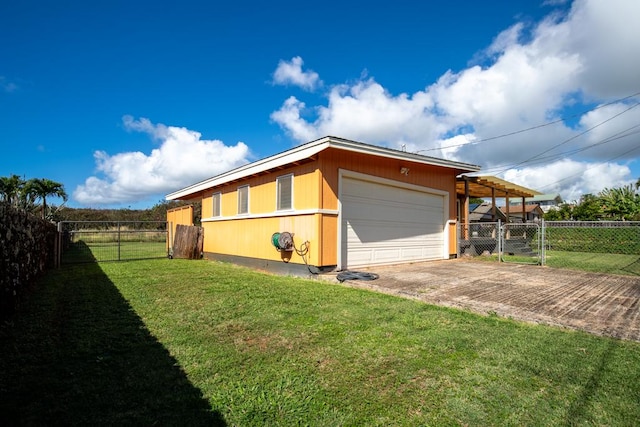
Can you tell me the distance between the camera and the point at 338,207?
7.64 m

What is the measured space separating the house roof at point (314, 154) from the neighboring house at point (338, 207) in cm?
2

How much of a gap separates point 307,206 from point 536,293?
4.76m

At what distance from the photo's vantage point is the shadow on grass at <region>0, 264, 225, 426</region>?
2.06m

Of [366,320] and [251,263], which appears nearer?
[366,320]

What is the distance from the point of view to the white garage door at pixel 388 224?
26.7ft

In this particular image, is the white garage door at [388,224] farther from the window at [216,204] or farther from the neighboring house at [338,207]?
the window at [216,204]

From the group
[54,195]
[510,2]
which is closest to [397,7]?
[510,2]

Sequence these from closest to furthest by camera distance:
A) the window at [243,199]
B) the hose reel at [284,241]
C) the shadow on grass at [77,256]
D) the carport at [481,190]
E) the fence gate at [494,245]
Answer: the hose reel at [284,241], the window at [243,199], the fence gate at [494,245], the shadow on grass at [77,256], the carport at [481,190]

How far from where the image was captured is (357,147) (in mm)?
7348

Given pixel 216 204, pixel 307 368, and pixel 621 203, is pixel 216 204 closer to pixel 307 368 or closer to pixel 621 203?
pixel 307 368

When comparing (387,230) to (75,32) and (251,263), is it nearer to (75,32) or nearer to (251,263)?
(251,263)

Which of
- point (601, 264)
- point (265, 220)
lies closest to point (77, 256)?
point (265, 220)

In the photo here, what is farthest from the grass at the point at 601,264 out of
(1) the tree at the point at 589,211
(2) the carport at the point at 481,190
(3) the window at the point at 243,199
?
(1) the tree at the point at 589,211

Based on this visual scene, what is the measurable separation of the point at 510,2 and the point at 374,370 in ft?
37.1
